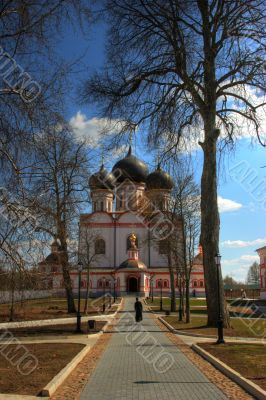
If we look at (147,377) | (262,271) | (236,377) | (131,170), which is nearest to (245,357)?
(236,377)

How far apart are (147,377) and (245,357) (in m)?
3.67

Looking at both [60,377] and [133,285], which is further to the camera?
[133,285]

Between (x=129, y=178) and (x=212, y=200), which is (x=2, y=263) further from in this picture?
(x=129, y=178)

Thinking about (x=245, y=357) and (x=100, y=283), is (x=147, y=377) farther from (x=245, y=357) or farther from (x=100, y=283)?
(x=100, y=283)

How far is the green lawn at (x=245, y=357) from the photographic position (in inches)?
406

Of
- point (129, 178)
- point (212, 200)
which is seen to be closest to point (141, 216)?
point (129, 178)

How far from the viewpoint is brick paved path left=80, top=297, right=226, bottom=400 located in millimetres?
8750

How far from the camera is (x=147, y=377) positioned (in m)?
10.5

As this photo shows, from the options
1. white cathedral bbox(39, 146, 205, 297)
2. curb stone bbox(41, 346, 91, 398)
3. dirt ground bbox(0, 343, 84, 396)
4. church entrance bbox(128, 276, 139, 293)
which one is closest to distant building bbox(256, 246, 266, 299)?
white cathedral bbox(39, 146, 205, 297)

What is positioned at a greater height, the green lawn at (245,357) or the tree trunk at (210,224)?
the tree trunk at (210,224)

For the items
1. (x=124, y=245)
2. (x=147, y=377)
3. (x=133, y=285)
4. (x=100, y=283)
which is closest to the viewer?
(x=147, y=377)

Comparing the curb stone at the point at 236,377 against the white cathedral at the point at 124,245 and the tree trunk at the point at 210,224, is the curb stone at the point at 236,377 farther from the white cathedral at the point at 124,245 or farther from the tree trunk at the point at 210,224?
the white cathedral at the point at 124,245

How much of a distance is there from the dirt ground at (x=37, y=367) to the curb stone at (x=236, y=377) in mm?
3714

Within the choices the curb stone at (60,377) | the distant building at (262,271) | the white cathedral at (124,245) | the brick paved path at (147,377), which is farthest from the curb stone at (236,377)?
the distant building at (262,271)
